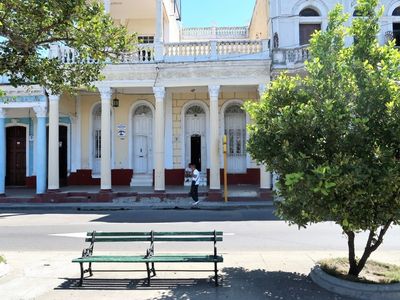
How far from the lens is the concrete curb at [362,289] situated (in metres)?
5.78

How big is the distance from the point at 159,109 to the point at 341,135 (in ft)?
45.1

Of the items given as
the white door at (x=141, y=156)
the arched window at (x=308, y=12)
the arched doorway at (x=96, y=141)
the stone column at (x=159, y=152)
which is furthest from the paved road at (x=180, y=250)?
the arched window at (x=308, y=12)

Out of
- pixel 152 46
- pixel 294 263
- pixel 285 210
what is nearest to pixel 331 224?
pixel 294 263

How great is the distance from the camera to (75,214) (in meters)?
16.3

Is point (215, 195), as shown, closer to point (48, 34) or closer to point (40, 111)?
point (40, 111)

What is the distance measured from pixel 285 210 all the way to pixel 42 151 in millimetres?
15656

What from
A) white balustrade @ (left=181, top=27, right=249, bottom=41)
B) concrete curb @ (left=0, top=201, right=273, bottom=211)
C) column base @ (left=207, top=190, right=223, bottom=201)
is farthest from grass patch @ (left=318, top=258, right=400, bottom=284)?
white balustrade @ (left=181, top=27, right=249, bottom=41)

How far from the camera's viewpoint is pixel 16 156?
2325 centimetres

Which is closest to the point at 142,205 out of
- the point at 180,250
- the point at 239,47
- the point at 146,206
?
the point at 146,206

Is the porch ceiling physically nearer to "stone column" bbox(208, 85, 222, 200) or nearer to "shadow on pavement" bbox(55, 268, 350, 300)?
"stone column" bbox(208, 85, 222, 200)

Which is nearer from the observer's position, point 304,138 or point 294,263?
point 304,138

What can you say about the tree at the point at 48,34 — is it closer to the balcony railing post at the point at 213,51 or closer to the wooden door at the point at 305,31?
the balcony railing post at the point at 213,51

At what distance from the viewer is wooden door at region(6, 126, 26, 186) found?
915 inches

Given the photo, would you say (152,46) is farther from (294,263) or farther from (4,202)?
(294,263)
